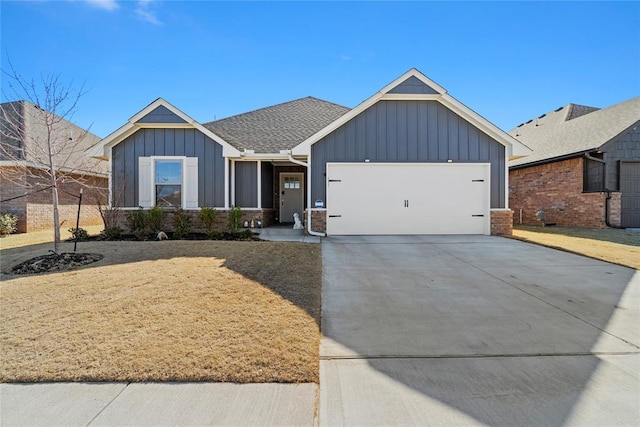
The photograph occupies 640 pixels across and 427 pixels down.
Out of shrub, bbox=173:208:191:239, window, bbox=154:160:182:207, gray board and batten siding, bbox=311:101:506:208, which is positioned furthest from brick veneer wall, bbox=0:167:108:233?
gray board and batten siding, bbox=311:101:506:208

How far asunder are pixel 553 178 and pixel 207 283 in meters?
16.6

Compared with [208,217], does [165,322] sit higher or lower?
lower

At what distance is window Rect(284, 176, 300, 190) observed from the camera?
1433 cm

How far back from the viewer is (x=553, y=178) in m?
15.3

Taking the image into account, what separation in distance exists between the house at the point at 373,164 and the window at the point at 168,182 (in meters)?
0.03

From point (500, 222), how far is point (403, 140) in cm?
405

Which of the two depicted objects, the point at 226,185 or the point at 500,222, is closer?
the point at 500,222

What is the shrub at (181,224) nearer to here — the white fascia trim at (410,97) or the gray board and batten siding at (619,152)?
the white fascia trim at (410,97)

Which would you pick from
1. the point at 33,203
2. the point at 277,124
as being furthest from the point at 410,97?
the point at 33,203

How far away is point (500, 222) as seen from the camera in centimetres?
1041

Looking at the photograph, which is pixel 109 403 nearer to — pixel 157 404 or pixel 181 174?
pixel 157 404

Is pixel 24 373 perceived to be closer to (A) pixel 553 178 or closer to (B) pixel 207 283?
(B) pixel 207 283

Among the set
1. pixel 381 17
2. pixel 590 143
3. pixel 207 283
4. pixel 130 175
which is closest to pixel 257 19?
pixel 381 17

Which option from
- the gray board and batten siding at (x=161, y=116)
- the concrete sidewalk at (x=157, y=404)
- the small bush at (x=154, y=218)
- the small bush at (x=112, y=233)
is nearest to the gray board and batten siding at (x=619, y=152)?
the concrete sidewalk at (x=157, y=404)
